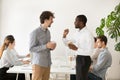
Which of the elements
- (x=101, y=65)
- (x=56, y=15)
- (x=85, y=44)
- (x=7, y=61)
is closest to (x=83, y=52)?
(x=85, y=44)

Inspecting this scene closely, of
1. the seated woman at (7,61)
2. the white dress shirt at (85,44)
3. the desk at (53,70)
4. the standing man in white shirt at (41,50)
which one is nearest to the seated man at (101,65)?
the desk at (53,70)

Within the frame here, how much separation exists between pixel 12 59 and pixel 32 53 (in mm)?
1136

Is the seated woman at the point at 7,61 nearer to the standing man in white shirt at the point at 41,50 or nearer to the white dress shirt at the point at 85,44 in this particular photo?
the standing man in white shirt at the point at 41,50

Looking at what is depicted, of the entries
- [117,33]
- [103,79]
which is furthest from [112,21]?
[103,79]

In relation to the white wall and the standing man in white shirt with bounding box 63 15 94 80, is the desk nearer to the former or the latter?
the standing man in white shirt with bounding box 63 15 94 80

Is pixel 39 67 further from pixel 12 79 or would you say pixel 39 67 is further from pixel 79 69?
pixel 12 79

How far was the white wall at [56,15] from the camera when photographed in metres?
5.47

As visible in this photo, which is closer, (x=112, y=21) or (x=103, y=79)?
(x=103, y=79)

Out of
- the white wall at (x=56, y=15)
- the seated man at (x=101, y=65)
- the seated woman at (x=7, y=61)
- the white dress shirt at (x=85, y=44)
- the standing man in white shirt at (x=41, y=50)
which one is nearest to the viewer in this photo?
the standing man in white shirt at (x=41, y=50)

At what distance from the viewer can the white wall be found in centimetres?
547

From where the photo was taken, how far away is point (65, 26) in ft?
18.0

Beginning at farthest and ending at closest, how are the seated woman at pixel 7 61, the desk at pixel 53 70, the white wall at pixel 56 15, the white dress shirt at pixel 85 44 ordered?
1. the white wall at pixel 56 15
2. the seated woman at pixel 7 61
3. the desk at pixel 53 70
4. the white dress shirt at pixel 85 44

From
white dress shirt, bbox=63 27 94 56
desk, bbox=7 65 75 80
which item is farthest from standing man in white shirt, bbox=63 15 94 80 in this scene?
desk, bbox=7 65 75 80

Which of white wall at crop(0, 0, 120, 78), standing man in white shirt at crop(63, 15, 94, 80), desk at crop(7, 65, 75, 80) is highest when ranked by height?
white wall at crop(0, 0, 120, 78)
